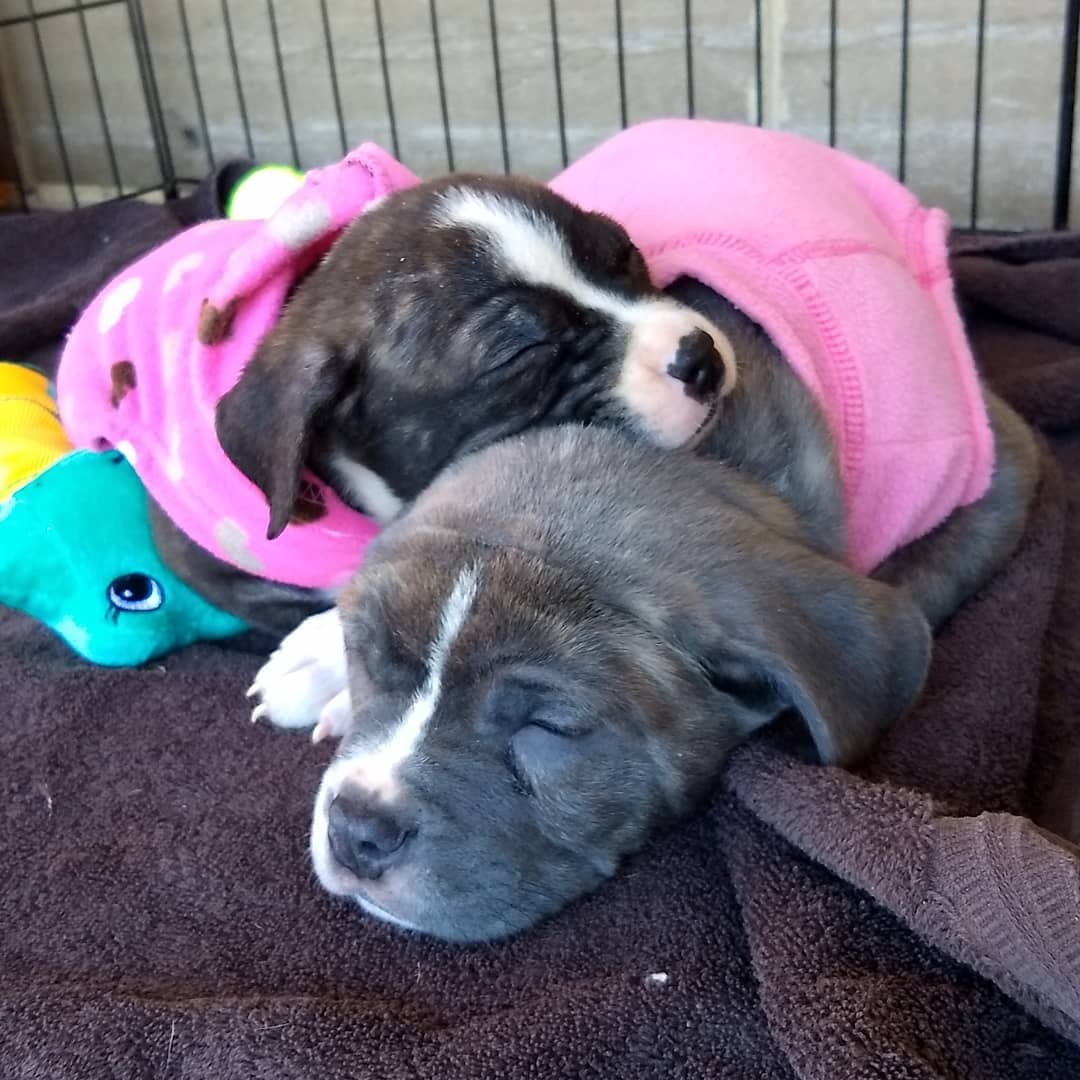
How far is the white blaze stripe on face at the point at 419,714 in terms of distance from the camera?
4.91 ft

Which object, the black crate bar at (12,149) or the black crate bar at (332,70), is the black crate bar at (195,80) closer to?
the black crate bar at (332,70)

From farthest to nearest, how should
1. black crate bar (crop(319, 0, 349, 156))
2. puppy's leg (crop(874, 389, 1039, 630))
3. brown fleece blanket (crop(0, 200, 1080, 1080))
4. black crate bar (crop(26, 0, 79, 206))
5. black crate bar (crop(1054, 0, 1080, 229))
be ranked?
black crate bar (crop(26, 0, 79, 206)) < black crate bar (crop(319, 0, 349, 156)) < black crate bar (crop(1054, 0, 1080, 229)) < puppy's leg (crop(874, 389, 1039, 630)) < brown fleece blanket (crop(0, 200, 1080, 1080))

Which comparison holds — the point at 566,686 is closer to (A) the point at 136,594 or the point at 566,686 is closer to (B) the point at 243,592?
(B) the point at 243,592

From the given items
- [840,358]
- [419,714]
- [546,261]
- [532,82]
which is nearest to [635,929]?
[419,714]

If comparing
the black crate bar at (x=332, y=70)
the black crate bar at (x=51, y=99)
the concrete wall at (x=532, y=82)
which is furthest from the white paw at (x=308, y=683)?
the black crate bar at (x=51, y=99)

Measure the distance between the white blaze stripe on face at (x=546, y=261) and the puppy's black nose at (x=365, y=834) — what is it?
869 millimetres

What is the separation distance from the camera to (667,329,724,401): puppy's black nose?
1811 mm

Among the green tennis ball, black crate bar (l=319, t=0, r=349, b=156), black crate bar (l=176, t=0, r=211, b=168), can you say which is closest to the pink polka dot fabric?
the green tennis ball

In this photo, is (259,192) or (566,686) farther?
(259,192)

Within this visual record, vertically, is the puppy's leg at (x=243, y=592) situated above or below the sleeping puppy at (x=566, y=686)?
below

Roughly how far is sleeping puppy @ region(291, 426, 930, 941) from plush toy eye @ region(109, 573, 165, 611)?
91 cm

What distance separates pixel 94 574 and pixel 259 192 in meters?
1.77

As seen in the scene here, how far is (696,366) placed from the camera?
1813 millimetres

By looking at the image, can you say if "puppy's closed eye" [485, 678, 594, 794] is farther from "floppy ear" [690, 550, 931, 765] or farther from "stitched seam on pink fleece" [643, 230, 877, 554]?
"stitched seam on pink fleece" [643, 230, 877, 554]
